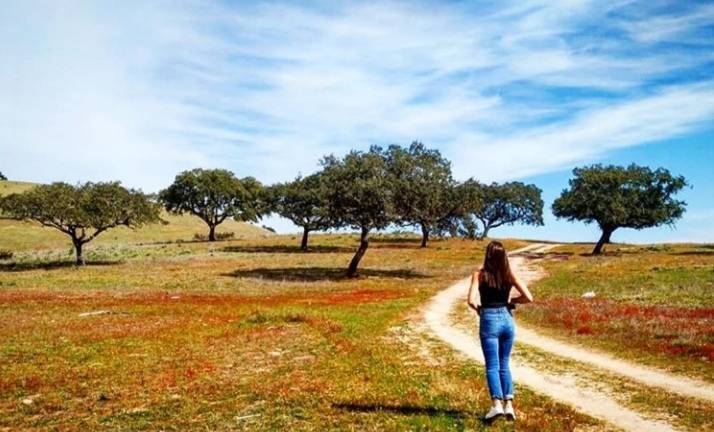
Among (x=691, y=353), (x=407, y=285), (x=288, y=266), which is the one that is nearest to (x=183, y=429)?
(x=691, y=353)

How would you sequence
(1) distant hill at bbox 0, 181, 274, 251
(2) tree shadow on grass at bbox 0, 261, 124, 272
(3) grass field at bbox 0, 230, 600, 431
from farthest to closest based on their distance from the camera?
(1) distant hill at bbox 0, 181, 274, 251, (2) tree shadow on grass at bbox 0, 261, 124, 272, (3) grass field at bbox 0, 230, 600, 431

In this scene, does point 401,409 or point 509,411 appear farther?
point 401,409

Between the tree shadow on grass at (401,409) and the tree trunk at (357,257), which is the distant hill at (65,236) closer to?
the tree trunk at (357,257)

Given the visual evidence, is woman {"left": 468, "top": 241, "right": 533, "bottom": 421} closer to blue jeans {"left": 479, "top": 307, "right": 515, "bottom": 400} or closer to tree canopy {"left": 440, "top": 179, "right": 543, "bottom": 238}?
blue jeans {"left": 479, "top": 307, "right": 515, "bottom": 400}

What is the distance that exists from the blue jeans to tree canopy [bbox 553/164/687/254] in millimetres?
86137

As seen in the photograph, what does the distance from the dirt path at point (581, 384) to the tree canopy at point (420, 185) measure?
103 ft

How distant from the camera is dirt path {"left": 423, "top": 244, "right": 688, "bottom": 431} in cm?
1193

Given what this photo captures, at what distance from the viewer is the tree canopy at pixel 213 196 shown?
4518 inches

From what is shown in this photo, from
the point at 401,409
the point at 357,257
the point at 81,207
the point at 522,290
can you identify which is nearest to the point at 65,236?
the point at 81,207

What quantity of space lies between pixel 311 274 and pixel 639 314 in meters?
37.9

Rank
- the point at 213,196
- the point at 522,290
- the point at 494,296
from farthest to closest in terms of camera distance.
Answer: the point at 213,196, the point at 522,290, the point at 494,296

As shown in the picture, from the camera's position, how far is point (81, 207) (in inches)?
2827

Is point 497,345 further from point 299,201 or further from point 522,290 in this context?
point 299,201

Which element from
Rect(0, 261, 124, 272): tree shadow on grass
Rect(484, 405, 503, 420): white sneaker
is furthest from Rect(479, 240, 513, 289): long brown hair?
Rect(0, 261, 124, 272): tree shadow on grass
